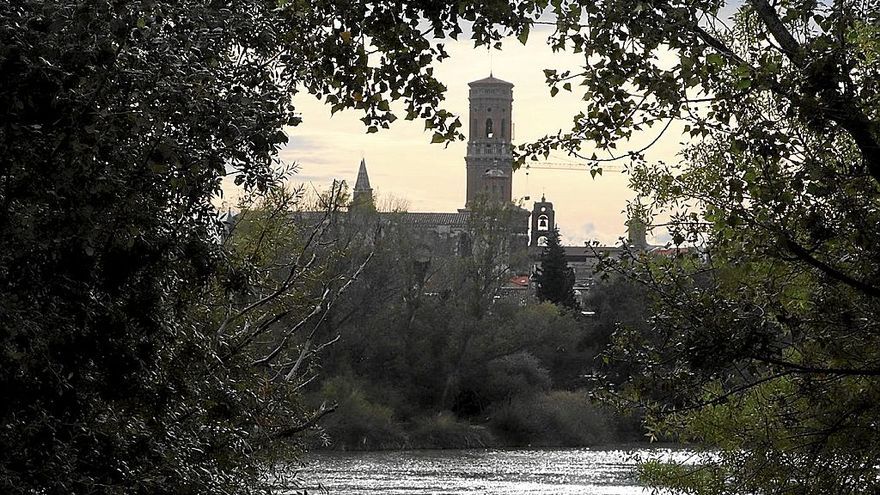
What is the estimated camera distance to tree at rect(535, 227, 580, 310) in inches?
1975

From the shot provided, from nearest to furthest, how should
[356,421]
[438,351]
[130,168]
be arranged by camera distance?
[130,168], [356,421], [438,351]

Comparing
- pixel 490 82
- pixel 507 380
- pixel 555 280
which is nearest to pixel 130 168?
pixel 507 380

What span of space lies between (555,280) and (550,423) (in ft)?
47.3

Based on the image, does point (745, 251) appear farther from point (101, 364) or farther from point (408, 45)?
point (101, 364)

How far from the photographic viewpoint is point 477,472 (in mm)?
28375

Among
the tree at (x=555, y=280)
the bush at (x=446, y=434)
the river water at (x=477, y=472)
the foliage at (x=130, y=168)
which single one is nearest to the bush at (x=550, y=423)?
the bush at (x=446, y=434)

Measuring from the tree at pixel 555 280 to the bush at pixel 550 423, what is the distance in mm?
12018

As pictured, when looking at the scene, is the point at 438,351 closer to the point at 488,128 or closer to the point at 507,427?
the point at 507,427

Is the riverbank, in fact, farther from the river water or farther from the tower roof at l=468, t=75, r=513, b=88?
the tower roof at l=468, t=75, r=513, b=88

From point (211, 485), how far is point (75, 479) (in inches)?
64.9

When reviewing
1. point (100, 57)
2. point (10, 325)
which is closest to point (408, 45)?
point (100, 57)

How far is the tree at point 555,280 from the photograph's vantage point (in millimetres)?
→ 50156

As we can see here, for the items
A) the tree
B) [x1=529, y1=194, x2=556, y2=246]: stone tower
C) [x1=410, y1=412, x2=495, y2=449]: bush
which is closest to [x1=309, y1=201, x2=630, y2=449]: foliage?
[x1=410, y1=412, x2=495, y2=449]: bush

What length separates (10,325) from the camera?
483 centimetres
